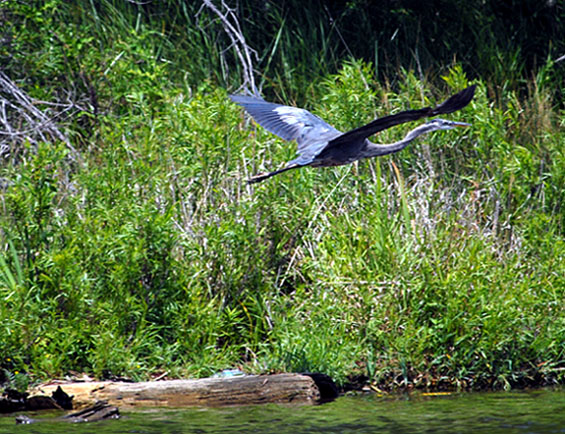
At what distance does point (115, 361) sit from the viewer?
20.7 feet

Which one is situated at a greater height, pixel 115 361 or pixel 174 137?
pixel 174 137

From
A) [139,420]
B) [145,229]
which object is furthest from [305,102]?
[139,420]

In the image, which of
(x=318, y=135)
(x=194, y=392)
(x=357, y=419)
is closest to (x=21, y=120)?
(x=318, y=135)

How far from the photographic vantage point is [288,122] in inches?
268

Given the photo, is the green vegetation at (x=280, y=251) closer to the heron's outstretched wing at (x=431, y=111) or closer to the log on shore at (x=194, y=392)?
the log on shore at (x=194, y=392)

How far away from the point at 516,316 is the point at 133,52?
496 centimetres

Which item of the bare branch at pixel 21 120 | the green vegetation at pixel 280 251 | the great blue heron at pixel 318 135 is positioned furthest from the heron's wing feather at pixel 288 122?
the bare branch at pixel 21 120

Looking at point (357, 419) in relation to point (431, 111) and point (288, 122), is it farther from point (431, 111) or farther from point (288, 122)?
point (288, 122)

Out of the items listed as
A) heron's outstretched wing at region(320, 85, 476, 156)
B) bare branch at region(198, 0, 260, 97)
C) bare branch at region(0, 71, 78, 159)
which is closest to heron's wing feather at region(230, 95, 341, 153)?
heron's outstretched wing at region(320, 85, 476, 156)

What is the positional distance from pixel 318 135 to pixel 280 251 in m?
1.14

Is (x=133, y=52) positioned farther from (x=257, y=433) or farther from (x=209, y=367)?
(x=257, y=433)

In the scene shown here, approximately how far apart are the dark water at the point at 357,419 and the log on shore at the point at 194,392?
0.08m

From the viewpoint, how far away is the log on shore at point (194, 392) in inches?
223

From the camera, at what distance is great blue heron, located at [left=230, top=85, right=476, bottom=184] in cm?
607
